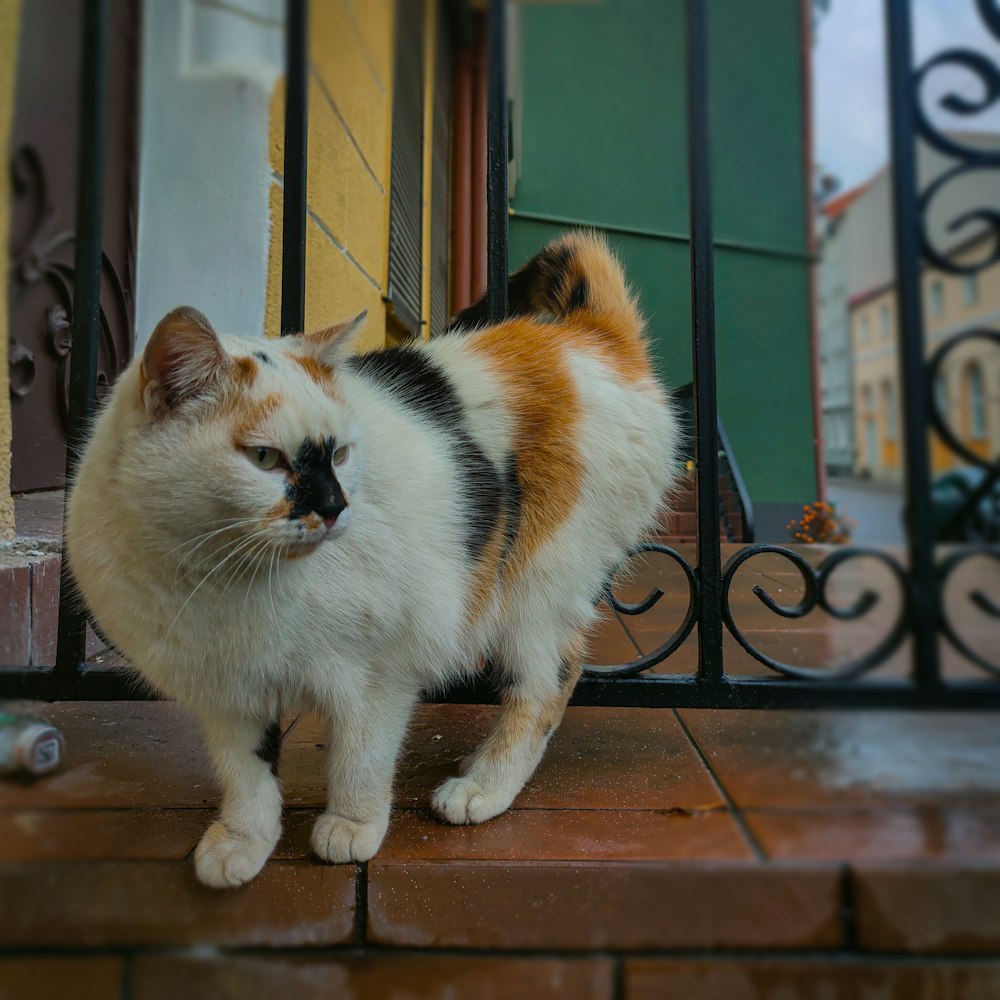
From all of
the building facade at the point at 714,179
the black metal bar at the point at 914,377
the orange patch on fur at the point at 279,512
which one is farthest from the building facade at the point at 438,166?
the orange patch on fur at the point at 279,512

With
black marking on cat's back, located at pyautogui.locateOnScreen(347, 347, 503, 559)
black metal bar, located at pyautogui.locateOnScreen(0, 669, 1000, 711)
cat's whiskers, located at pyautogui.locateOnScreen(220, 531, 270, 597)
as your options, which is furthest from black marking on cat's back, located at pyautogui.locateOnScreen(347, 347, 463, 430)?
black metal bar, located at pyautogui.locateOnScreen(0, 669, 1000, 711)

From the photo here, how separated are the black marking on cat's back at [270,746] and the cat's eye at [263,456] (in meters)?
0.38

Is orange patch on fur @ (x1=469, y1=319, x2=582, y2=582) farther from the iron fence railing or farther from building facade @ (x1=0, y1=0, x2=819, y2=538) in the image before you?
building facade @ (x1=0, y1=0, x2=819, y2=538)

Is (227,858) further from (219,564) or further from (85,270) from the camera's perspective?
(85,270)

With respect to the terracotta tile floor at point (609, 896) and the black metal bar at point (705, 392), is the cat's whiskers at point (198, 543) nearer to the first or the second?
the terracotta tile floor at point (609, 896)

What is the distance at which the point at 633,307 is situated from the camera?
125cm

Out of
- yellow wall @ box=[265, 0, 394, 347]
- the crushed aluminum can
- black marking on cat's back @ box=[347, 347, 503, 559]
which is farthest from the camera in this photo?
yellow wall @ box=[265, 0, 394, 347]

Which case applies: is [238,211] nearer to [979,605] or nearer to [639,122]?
[639,122]

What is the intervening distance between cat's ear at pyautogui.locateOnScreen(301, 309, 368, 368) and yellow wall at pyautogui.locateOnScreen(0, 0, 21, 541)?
630 millimetres

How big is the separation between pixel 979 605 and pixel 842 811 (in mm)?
273

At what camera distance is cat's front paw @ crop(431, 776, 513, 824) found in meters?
0.94

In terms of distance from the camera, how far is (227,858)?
2.69ft

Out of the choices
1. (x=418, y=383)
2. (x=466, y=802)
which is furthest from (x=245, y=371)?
(x=466, y=802)

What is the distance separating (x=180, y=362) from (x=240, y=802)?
1.80ft
